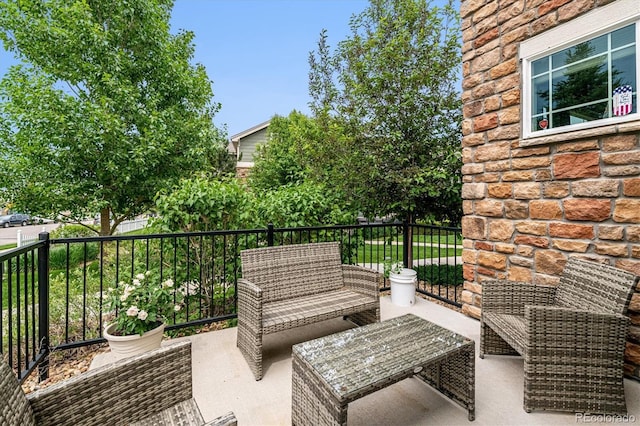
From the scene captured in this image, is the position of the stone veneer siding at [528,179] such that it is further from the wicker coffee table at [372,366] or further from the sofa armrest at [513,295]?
the wicker coffee table at [372,366]

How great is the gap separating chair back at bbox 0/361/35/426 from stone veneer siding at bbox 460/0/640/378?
325 cm

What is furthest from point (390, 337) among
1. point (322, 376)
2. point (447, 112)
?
point (447, 112)

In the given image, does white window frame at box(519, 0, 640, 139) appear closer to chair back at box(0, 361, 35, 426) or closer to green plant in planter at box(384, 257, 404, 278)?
green plant in planter at box(384, 257, 404, 278)

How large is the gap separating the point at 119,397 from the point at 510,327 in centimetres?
231

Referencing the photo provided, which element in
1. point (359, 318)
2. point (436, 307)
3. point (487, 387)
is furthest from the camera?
point (436, 307)

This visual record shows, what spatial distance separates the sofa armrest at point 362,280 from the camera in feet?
9.01

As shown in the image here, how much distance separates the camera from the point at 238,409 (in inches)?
73.9

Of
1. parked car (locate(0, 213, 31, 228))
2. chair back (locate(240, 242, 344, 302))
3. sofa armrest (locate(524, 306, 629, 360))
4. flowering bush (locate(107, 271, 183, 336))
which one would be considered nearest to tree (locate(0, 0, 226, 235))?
flowering bush (locate(107, 271, 183, 336))

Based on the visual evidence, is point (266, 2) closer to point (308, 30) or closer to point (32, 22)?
point (308, 30)

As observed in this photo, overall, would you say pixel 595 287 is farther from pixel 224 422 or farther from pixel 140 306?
pixel 140 306

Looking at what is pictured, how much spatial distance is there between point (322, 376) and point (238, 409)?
0.76 meters

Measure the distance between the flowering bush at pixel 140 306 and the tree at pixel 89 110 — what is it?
4.68 metres

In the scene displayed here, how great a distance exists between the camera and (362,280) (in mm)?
2879

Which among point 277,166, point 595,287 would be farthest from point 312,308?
point 277,166
